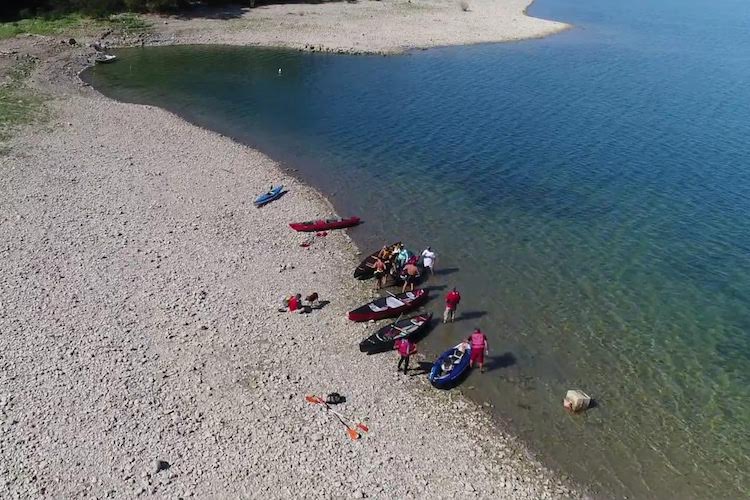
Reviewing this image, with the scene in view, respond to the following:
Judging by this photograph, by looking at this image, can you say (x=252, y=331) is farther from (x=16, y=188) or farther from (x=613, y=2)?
(x=613, y=2)

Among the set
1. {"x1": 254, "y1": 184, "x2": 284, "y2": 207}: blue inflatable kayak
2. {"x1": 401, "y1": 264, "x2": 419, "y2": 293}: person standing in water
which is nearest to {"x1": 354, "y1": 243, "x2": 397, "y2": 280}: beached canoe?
{"x1": 401, "y1": 264, "x2": 419, "y2": 293}: person standing in water

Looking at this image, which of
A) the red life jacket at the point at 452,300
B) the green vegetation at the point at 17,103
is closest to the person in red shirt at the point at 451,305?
the red life jacket at the point at 452,300

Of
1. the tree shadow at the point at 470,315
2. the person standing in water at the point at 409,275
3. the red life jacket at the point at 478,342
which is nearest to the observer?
the red life jacket at the point at 478,342

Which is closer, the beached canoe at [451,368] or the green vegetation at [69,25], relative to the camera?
the beached canoe at [451,368]

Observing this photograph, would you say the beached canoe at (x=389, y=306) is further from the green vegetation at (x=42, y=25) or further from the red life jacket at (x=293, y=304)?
the green vegetation at (x=42, y=25)

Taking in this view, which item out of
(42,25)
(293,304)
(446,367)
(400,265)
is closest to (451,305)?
(446,367)

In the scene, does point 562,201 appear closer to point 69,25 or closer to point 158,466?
point 158,466

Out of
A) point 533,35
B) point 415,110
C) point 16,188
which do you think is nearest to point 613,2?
point 533,35
